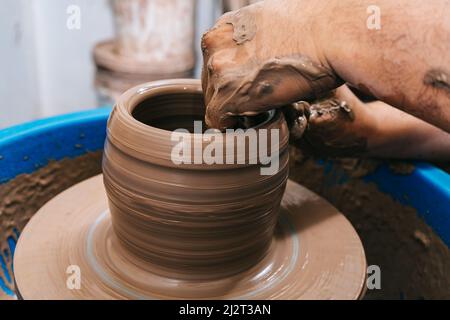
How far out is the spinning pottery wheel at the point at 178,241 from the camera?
2.89 feet

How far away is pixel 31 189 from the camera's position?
135 cm

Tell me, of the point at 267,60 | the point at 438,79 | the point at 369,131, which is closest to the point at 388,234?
the point at 369,131

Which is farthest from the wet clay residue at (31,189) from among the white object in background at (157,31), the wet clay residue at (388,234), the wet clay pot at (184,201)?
the white object in background at (157,31)

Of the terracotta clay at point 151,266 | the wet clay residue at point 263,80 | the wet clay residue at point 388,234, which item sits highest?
the wet clay residue at point 263,80

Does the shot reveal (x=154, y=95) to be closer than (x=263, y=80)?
No

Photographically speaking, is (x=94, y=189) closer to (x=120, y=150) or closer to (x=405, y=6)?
(x=120, y=150)

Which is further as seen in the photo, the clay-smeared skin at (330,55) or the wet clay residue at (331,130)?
the wet clay residue at (331,130)

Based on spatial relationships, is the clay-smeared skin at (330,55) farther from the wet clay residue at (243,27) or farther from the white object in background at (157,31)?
the white object in background at (157,31)

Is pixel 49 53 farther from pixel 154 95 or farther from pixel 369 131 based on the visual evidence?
pixel 369 131

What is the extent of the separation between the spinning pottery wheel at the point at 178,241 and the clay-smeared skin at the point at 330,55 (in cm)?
9

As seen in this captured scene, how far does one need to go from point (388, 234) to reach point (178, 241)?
699 millimetres

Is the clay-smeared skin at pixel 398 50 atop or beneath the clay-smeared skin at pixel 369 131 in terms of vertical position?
atop

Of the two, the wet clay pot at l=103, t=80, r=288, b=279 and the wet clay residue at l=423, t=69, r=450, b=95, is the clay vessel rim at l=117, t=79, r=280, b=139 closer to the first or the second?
the wet clay pot at l=103, t=80, r=288, b=279

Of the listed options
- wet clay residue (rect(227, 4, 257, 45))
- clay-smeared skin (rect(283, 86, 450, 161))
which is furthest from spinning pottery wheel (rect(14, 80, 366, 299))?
clay-smeared skin (rect(283, 86, 450, 161))
